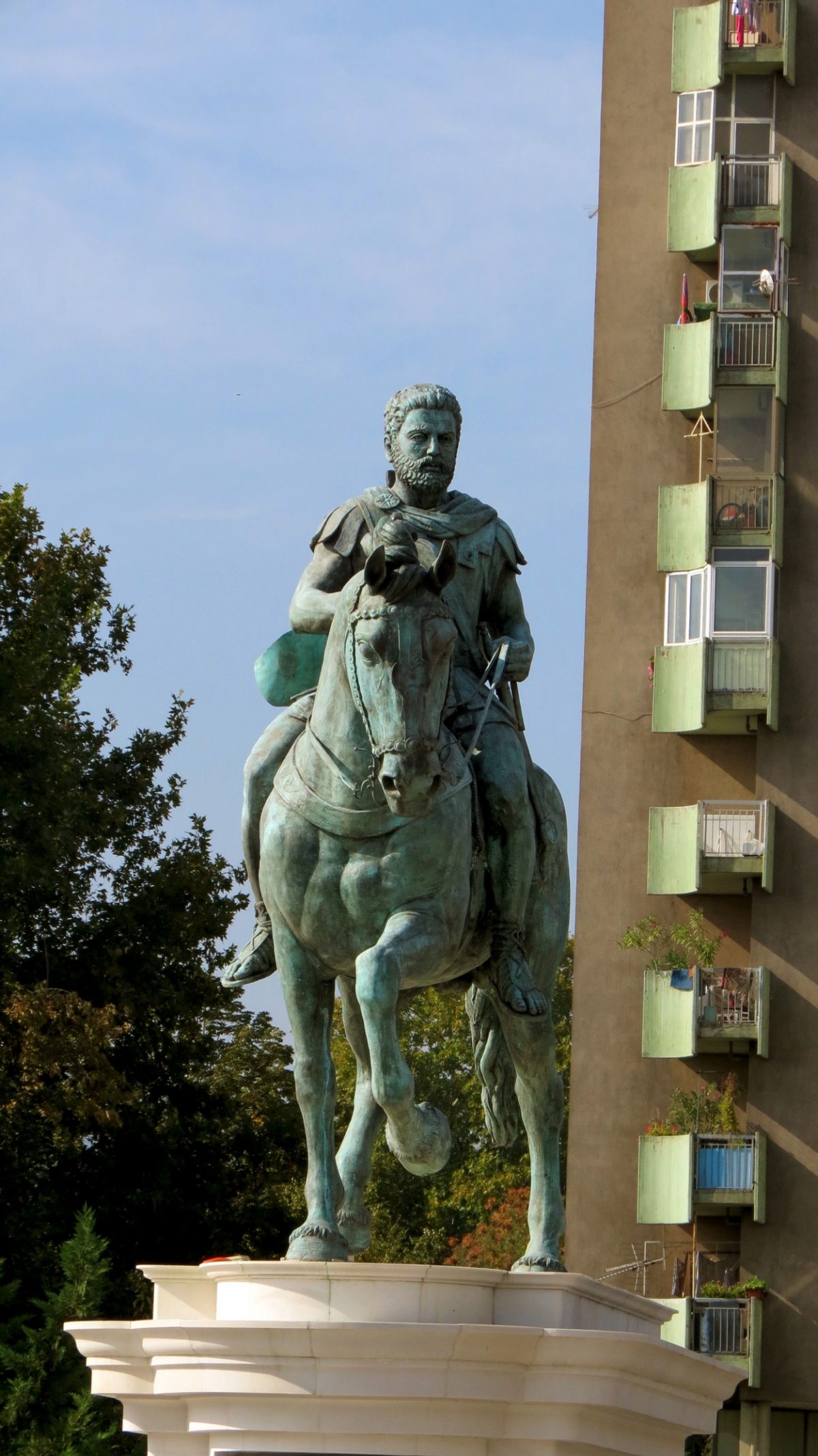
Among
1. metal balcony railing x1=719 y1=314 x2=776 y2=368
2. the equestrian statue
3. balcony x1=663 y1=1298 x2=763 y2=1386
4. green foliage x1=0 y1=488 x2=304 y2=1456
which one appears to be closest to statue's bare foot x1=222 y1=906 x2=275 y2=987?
the equestrian statue

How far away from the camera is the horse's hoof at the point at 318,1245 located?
1272cm

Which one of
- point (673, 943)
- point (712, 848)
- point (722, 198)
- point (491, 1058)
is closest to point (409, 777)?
point (491, 1058)

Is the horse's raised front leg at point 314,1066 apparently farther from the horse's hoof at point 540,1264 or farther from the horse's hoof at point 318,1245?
the horse's hoof at point 540,1264

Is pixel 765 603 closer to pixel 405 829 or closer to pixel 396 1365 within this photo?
pixel 405 829

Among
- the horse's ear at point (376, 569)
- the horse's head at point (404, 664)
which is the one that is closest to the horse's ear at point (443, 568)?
the horse's head at point (404, 664)

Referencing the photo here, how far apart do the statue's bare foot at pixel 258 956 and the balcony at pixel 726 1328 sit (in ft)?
84.2

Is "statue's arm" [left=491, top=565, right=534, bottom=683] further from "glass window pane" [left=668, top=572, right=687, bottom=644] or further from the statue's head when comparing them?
"glass window pane" [left=668, top=572, right=687, bottom=644]

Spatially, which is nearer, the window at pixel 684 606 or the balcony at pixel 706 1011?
the balcony at pixel 706 1011

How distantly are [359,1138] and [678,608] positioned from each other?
2853cm

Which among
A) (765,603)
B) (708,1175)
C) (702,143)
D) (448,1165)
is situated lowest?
(708,1175)

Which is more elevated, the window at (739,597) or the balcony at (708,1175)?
the window at (739,597)

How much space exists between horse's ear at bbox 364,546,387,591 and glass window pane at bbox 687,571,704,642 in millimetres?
29735

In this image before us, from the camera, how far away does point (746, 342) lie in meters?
41.8

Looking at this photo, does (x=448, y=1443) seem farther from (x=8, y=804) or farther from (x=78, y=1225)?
(x=8, y=804)
